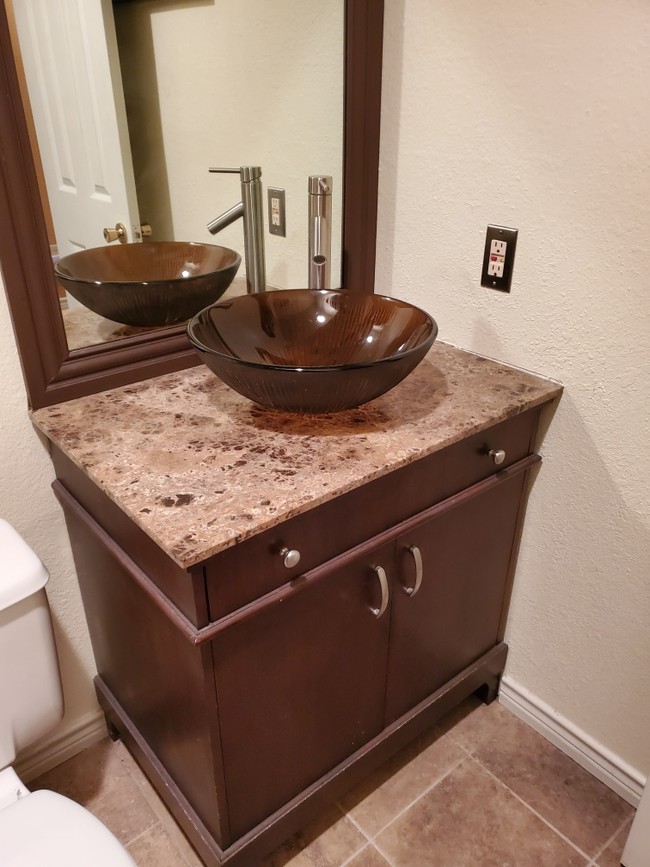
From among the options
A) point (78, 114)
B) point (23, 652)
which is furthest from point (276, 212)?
point (23, 652)

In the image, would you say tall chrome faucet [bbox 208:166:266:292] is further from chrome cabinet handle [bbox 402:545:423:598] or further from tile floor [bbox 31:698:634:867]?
tile floor [bbox 31:698:634:867]

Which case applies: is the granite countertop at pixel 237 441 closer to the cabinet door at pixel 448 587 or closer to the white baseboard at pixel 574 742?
the cabinet door at pixel 448 587

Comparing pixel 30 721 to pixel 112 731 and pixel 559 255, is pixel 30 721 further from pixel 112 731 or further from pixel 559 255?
pixel 559 255

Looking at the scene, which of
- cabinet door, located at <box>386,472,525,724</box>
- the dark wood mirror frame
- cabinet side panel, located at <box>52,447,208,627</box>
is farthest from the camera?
cabinet door, located at <box>386,472,525,724</box>

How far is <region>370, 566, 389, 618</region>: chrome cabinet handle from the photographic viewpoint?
1110 millimetres

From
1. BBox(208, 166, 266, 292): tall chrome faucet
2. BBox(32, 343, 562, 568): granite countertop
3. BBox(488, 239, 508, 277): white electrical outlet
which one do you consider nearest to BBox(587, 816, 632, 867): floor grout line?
BBox(32, 343, 562, 568): granite countertop

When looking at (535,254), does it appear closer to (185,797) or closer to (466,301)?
(466,301)

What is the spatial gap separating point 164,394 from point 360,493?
437 millimetres

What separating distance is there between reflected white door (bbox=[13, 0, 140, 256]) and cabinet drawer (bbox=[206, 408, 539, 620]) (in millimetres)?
629

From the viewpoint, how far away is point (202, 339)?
1146mm

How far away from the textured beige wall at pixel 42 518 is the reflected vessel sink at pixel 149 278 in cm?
16

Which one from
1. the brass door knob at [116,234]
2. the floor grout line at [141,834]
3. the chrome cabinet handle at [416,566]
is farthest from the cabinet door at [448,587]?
the brass door knob at [116,234]

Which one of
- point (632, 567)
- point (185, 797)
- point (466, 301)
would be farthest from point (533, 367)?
point (185, 797)

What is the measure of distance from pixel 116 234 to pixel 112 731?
1.09 metres
